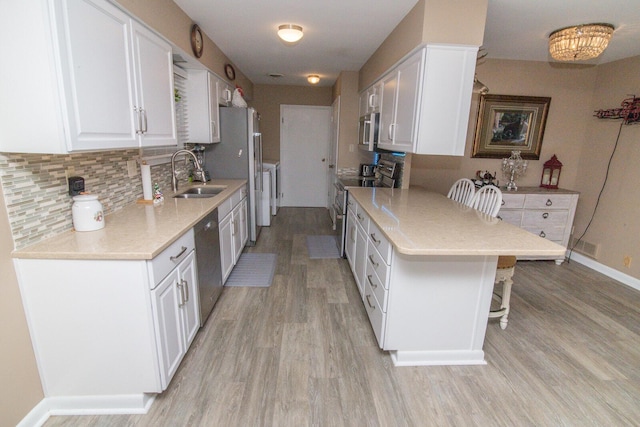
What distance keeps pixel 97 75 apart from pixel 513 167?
4.17 meters

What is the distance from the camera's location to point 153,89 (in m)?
2.10

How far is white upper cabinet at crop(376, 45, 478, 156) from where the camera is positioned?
2279mm

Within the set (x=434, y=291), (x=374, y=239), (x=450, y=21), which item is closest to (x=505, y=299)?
(x=434, y=291)

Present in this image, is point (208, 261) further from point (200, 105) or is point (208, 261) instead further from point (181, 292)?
point (200, 105)

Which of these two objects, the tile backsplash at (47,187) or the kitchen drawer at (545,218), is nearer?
the tile backsplash at (47,187)

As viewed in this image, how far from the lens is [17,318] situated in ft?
4.77

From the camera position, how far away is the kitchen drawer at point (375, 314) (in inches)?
81.0

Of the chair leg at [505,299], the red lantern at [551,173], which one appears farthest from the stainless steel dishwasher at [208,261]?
the red lantern at [551,173]

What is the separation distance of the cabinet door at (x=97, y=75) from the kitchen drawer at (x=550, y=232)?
4.16 m

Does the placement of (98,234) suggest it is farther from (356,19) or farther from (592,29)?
(592,29)

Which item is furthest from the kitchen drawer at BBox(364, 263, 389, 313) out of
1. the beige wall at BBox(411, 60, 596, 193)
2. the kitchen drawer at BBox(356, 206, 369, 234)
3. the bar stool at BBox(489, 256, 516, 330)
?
the beige wall at BBox(411, 60, 596, 193)

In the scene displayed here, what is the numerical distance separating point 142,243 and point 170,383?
861 millimetres

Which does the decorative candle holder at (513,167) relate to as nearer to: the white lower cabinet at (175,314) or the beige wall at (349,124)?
the beige wall at (349,124)

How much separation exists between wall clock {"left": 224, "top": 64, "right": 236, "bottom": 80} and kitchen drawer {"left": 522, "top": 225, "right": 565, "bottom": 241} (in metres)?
4.09
